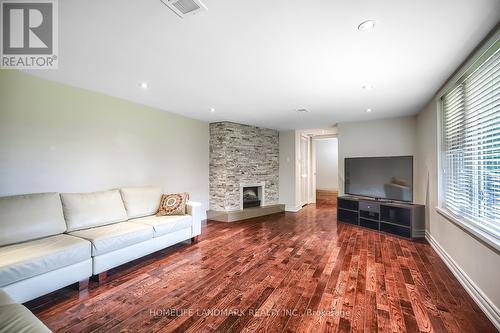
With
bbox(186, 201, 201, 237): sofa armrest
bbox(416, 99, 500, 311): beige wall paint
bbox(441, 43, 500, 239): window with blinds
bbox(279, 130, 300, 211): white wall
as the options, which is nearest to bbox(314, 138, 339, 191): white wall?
bbox(279, 130, 300, 211): white wall

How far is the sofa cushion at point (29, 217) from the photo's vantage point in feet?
7.16

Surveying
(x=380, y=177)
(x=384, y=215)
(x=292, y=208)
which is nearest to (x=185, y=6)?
(x=380, y=177)

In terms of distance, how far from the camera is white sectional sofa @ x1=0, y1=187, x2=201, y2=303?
1.92 m

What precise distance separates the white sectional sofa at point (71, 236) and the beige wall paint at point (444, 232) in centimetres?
332

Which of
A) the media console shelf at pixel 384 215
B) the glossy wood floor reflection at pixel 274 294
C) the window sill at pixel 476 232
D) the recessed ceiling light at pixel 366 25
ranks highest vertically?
the recessed ceiling light at pixel 366 25

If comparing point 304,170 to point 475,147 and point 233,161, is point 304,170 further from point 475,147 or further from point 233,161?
point 475,147

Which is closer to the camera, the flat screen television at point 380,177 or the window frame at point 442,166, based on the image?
the window frame at point 442,166

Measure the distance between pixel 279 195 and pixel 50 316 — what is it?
525 cm

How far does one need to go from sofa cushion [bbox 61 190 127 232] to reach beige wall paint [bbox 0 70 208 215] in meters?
0.29

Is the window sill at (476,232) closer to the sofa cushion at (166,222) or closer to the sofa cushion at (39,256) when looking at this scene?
the sofa cushion at (166,222)

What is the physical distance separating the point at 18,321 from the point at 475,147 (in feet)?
12.1

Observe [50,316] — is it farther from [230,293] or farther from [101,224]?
[230,293]

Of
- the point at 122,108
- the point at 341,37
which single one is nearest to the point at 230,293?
the point at 341,37
